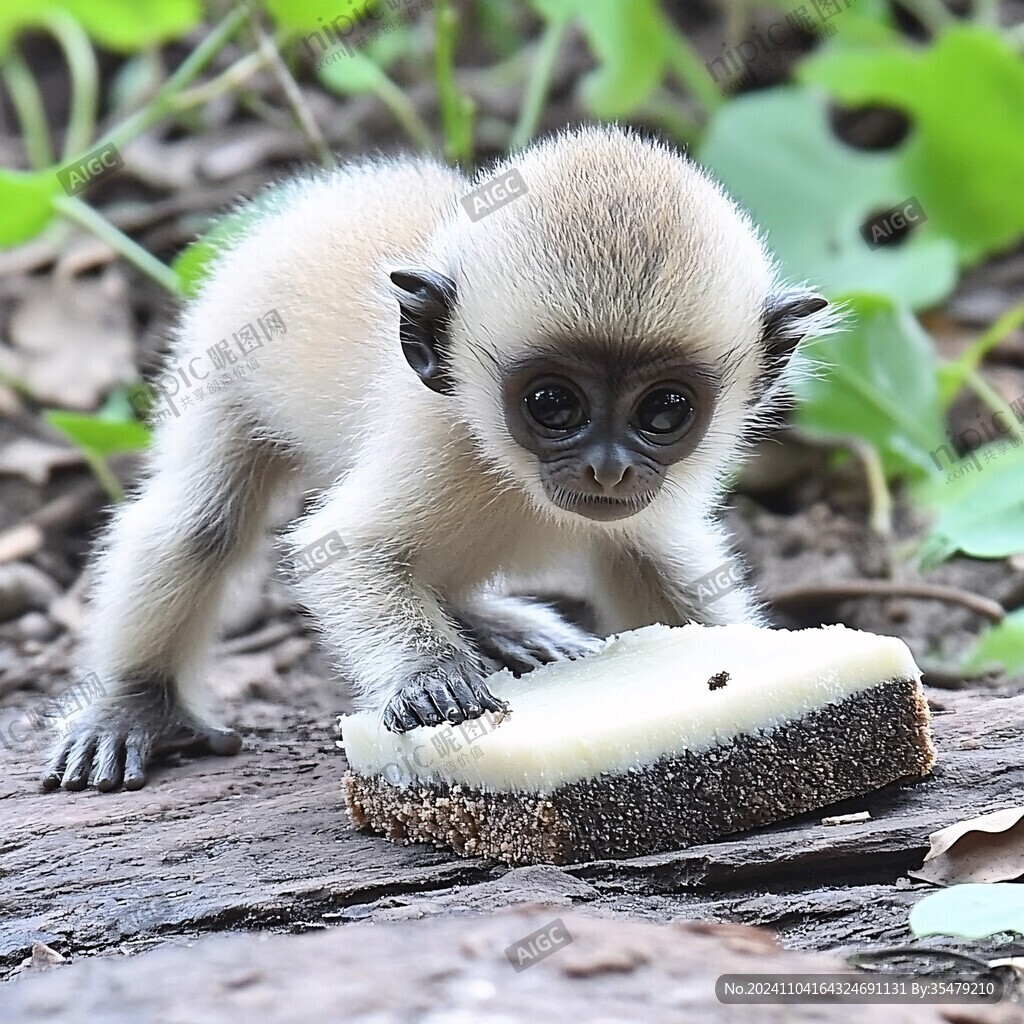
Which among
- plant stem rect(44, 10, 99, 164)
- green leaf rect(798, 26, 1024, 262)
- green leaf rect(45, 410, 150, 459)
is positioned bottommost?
green leaf rect(45, 410, 150, 459)

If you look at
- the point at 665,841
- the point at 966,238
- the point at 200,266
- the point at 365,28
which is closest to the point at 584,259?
the point at 665,841

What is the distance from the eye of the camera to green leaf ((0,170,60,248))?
6.36 meters

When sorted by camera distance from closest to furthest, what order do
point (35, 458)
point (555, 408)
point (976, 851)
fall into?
point (976, 851), point (555, 408), point (35, 458)

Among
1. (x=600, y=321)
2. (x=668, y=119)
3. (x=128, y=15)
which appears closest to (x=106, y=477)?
(x=128, y=15)

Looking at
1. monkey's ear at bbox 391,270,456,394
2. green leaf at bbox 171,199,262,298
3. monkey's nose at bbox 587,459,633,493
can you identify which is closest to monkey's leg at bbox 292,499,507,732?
monkey's ear at bbox 391,270,456,394

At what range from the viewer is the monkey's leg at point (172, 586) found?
17.2ft

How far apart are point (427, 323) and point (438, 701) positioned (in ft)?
4.26

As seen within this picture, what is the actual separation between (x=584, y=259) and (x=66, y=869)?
233 cm

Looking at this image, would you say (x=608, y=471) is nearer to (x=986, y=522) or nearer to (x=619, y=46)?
(x=986, y=522)

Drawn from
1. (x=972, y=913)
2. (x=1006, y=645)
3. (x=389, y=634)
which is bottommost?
(x=972, y=913)

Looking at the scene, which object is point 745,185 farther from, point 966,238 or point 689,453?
point 689,453

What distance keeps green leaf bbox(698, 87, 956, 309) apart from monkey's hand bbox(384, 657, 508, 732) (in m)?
4.35

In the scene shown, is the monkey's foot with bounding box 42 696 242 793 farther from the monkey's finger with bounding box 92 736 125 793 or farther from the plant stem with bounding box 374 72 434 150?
the plant stem with bounding box 374 72 434 150

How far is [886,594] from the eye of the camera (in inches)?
248
